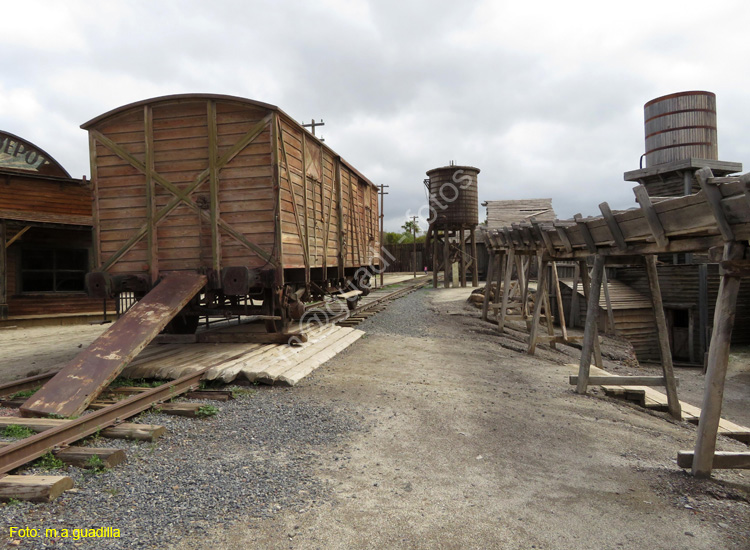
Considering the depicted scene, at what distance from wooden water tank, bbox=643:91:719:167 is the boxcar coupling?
48.2ft

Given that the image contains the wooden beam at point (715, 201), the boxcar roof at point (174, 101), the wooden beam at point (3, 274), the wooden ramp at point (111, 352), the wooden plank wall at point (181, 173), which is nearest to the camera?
the wooden beam at point (715, 201)

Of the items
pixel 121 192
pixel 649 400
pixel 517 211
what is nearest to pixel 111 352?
pixel 121 192

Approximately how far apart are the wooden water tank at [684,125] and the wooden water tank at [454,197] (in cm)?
843

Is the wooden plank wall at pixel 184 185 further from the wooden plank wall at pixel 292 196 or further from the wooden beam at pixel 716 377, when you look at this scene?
the wooden beam at pixel 716 377

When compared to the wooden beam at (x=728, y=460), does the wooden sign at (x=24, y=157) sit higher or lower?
higher

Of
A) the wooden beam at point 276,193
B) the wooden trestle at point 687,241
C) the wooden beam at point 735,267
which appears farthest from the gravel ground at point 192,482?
the wooden beam at point 735,267

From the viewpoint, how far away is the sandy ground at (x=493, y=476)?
9.00 ft

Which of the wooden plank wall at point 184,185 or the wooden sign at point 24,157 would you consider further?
the wooden sign at point 24,157

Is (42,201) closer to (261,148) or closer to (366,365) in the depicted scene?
(261,148)

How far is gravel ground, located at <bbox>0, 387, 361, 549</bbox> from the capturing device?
2693 mm

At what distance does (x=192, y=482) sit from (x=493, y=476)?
7.04 feet

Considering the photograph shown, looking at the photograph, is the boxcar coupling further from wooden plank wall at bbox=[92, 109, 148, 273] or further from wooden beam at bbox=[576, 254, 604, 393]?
wooden beam at bbox=[576, 254, 604, 393]

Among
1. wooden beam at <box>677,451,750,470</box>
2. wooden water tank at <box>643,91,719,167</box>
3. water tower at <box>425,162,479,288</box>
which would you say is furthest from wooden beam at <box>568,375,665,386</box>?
water tower at <box>425,162,479,288</box>

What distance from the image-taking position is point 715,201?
3666 mm
